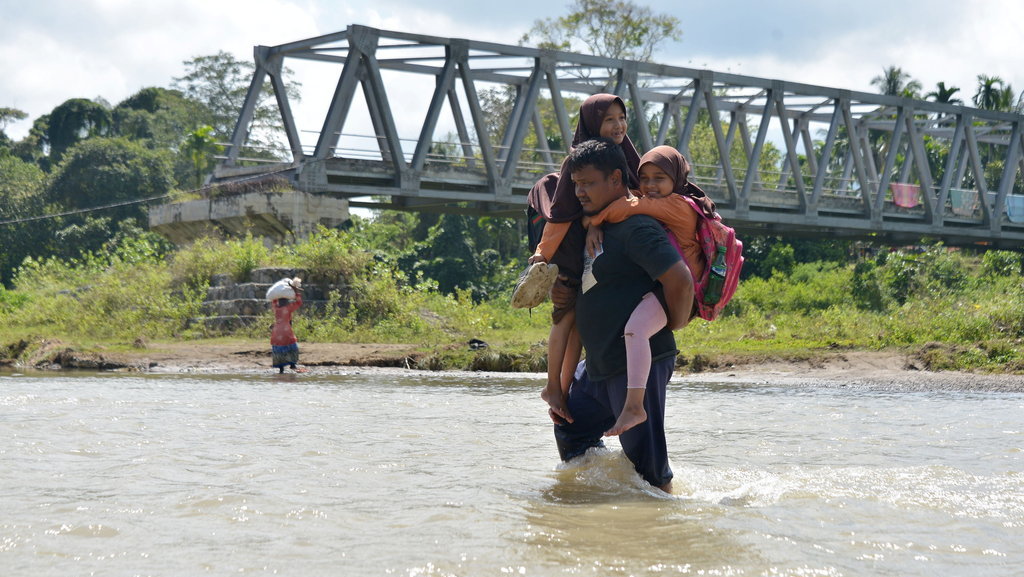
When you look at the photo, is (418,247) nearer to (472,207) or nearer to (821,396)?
(472,207)

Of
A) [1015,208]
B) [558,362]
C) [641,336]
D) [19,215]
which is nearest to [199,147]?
[19,215]

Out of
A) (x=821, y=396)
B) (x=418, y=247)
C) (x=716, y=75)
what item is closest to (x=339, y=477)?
(x=821, y=396)

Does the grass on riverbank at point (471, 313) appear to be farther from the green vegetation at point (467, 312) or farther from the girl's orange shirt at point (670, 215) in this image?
the girl's orange shirt at point (670, 215)

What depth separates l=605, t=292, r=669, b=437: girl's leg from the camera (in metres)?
3.92

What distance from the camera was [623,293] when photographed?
13.3 ft

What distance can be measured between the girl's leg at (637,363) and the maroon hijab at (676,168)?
0.49 meters

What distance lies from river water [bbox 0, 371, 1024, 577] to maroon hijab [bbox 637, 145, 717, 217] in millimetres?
1100

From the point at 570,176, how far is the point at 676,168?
41 cm

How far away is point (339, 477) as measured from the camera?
4.52 metres

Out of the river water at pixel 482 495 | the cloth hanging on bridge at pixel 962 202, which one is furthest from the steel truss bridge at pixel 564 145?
the river water at pixel 482 495

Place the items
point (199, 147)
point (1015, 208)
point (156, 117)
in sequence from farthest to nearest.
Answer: point (156, 117), point (199, 147), point (1015, 208)

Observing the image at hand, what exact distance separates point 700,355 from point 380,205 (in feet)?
32.8

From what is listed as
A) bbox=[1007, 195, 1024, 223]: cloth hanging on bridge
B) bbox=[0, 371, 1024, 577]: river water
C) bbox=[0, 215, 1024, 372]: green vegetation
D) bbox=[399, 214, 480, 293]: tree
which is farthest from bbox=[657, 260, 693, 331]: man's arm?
bbox=[1007, 195, 1024, 223]: cloth hanging on bridge

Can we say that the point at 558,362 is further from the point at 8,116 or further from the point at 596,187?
the point at 8,116
